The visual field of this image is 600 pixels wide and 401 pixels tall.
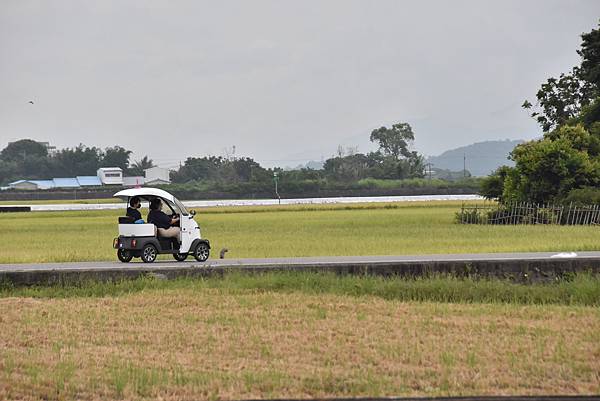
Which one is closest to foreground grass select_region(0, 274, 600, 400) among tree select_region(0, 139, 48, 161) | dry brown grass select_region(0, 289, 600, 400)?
dry brown grass select_region(0, 289, 600, 400)

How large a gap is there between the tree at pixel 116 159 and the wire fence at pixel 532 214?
346 feet

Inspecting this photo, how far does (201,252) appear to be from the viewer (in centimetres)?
2180

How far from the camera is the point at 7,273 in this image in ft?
61.7

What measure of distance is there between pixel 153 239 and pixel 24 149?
6228 inches

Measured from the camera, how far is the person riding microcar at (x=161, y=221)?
21.4 m

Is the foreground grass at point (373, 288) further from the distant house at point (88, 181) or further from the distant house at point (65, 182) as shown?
the distant house at point (65, 182)

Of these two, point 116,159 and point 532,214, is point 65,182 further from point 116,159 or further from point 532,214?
point 532,214

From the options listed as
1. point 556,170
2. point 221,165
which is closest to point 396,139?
point 221,165

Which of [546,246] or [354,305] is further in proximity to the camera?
[546,246]

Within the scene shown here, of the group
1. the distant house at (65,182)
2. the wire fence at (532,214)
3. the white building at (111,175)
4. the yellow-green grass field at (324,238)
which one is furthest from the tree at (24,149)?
the wire fence at (532,214)

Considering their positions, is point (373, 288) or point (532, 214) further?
point (532, 214)

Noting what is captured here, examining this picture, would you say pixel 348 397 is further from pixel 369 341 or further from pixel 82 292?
pixel 82 292

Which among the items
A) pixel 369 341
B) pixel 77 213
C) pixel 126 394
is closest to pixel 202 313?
pixel 369 341

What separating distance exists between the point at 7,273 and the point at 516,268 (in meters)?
10.3
